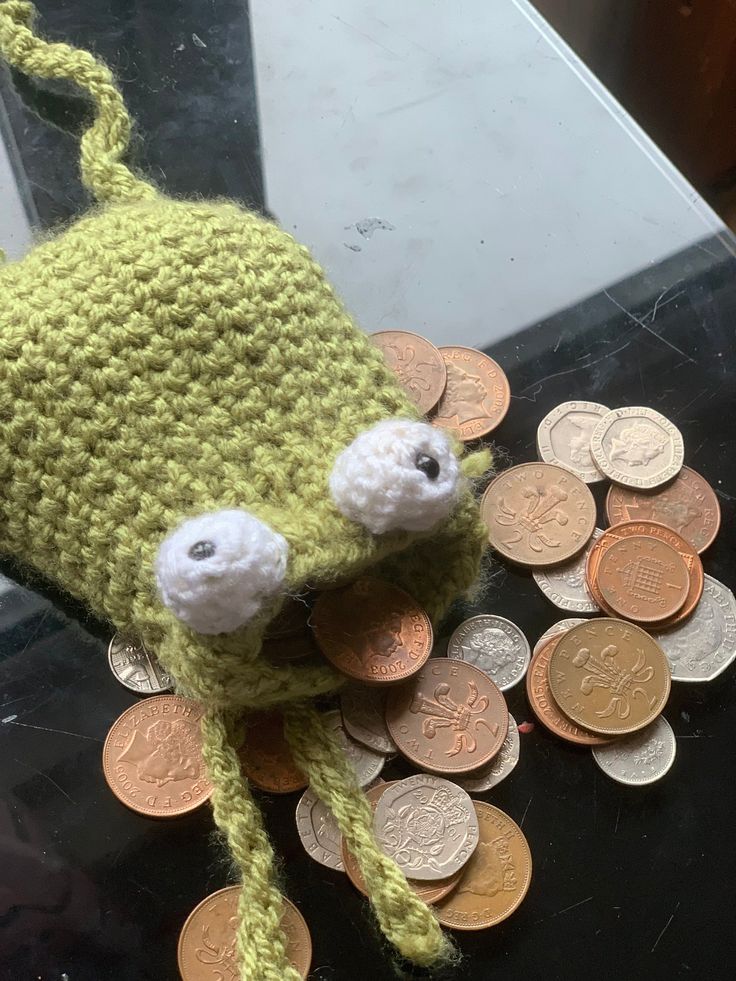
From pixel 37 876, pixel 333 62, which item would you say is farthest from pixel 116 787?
pixel 333 62

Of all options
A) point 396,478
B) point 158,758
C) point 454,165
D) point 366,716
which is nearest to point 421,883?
point 366,716

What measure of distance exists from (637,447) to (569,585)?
0.18m

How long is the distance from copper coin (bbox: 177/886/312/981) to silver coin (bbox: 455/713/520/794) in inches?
7.2

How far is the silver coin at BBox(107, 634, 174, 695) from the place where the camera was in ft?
2.82

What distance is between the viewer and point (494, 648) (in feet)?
2.94

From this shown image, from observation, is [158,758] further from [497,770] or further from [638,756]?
[638,756]

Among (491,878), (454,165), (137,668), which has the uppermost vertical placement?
(454,165)

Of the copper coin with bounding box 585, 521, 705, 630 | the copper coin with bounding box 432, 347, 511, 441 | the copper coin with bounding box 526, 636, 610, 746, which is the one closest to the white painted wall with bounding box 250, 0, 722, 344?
the copper coin with bounding box 432, 347, 511, 441

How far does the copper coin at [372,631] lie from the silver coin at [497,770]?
13cm

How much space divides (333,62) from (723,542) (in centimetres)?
81

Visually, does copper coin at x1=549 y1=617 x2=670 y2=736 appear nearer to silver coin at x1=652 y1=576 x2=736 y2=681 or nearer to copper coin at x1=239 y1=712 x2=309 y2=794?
silver coin at x1=652 y1=576 x2=736 y2=681

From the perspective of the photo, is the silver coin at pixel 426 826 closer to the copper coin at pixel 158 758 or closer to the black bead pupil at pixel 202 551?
the copper coin at pixel 158 758

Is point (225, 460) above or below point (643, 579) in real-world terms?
above

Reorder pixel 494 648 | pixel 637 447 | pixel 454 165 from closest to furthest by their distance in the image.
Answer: pixel 494 648 < pixel 637 447 < pixel 454 165
